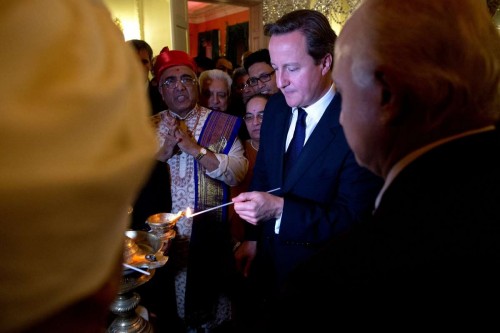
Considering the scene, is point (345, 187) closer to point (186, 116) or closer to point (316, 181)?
point (316, 181)

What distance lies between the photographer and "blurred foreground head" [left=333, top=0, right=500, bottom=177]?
0.65 meters

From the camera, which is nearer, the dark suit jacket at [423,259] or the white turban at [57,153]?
the white turban at [57,153]

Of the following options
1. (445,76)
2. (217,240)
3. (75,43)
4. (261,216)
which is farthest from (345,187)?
(75,43)

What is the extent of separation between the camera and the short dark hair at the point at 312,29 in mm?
1563

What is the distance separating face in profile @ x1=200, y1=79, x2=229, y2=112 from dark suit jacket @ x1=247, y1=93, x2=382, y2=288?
1328 mm

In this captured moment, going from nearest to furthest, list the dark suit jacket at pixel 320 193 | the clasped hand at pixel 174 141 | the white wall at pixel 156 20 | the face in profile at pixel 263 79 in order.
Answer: the dark suit jacket at pixel 320 193
the clasped hand at pixel 174 141
the face in profile at pixel 263 79
the white wall at pixel 156 20

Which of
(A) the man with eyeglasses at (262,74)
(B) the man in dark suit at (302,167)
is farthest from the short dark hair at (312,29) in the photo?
(A) the man with eyeglasses at (262,74)

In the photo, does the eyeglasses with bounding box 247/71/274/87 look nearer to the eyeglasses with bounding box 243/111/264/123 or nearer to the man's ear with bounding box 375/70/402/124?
the eyeglasses with bounding box 243/111/264/123

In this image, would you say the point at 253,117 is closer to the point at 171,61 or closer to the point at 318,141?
the point at 171,61

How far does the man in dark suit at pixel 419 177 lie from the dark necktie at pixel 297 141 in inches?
32.3

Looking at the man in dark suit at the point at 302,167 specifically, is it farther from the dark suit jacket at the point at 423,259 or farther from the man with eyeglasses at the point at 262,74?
the man with eyeglasses at the point at 262,74

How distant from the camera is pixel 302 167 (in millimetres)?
1505

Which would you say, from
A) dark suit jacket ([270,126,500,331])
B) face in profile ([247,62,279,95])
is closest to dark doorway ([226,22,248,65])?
face in profile ([247,62,279,95])

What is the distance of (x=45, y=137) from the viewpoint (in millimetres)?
273
